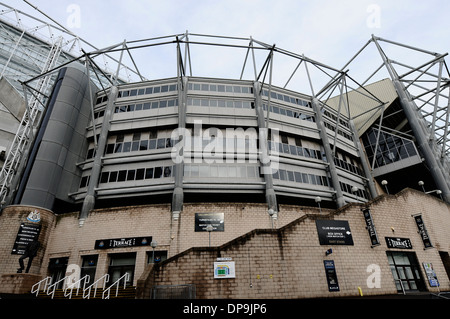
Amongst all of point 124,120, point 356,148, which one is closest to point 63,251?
point 124,120

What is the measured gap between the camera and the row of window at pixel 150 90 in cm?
3186

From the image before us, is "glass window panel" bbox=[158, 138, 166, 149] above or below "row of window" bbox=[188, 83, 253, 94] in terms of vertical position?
below

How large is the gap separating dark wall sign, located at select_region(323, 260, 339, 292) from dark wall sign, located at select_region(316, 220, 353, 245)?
123 centimetres

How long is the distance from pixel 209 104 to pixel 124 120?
10.1 meters

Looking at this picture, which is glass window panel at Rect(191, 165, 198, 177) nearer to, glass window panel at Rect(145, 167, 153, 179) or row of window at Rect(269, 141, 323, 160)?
glass window panel at Rect(145, 167, 153, 179)

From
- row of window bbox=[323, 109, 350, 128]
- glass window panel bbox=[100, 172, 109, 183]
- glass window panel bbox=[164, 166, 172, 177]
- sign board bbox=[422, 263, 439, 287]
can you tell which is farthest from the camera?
row of window bbox=[323, 109, 350, 128]

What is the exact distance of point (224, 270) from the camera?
1512 centimetres

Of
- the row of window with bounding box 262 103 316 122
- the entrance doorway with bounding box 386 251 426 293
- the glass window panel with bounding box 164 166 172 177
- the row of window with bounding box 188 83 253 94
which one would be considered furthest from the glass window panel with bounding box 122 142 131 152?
the entrance doorway with bounding box 386 251 426 293

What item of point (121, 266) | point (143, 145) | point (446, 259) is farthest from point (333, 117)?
point (121, 266)

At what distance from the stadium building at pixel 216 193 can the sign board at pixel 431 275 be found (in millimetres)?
93

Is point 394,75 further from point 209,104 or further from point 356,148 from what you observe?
point 209,104

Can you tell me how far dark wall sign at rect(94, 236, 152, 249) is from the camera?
21.9 meters

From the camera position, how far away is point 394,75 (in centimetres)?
3803

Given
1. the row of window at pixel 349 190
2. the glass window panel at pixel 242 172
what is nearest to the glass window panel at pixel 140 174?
the glass window panel at pixel 242 172
